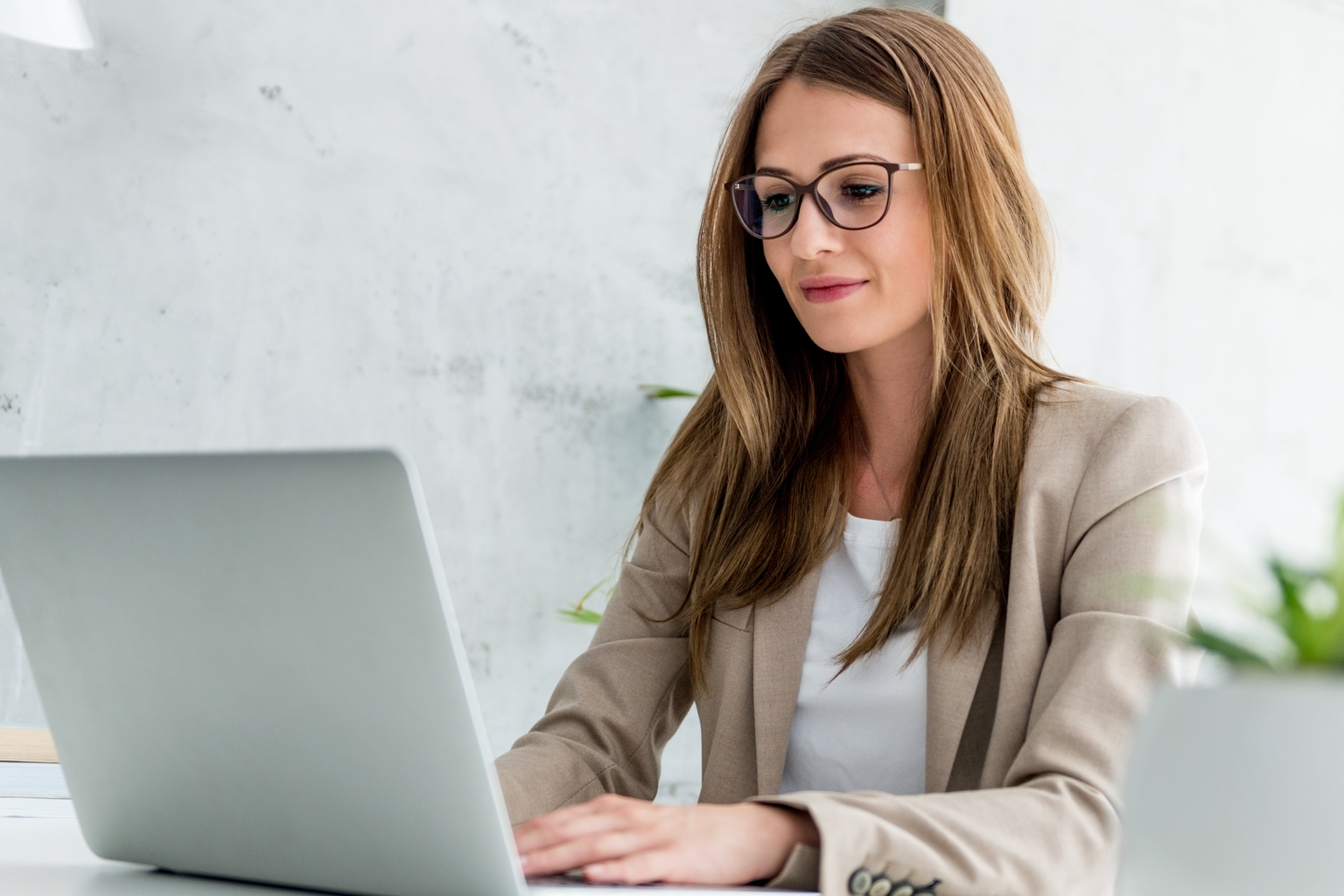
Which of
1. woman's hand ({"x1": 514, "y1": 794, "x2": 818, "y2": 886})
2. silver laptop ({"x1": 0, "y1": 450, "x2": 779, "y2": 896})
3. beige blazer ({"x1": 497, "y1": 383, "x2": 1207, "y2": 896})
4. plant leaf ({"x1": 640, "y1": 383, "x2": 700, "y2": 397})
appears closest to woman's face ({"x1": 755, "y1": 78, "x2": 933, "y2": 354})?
beige blazer ({"x1": 497, "y1": 383, "x2": 1207, "y2": 896})

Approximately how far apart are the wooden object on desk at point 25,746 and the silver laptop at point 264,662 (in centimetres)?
148

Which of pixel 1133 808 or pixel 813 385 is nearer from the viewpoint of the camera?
pixel 1133 808

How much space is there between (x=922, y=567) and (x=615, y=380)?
155 centimetres

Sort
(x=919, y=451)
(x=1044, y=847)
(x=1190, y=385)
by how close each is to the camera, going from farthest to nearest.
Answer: (x=1190, y=385), (x=919, y=451), (x=1044, y=847)

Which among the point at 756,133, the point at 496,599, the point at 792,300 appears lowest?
the point at 496,599

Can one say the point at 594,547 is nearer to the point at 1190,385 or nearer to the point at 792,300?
the point at 792,300

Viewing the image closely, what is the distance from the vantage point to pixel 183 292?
7.88ft

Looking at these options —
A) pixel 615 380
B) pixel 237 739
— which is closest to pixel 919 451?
pixel 237 739

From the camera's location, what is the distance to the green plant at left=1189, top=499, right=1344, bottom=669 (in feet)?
1.51

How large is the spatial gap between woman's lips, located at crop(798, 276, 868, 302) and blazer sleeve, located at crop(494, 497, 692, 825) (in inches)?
15.0

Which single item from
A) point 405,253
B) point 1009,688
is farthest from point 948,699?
point 405,253

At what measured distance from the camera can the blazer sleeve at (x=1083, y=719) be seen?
32.7 inches

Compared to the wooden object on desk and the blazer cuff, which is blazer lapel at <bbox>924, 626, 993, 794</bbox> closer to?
the blazer cuff

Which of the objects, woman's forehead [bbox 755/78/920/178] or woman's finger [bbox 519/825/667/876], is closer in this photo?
woman's finger [bbox 519/825/667/876]
